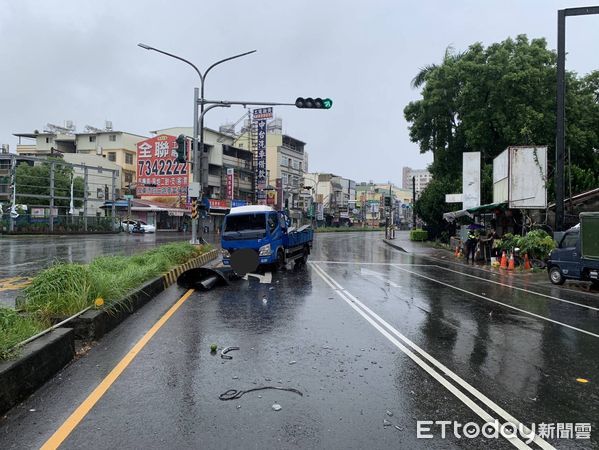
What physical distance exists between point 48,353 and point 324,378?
3093 millimetres

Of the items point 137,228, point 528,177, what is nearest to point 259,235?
point 528,177

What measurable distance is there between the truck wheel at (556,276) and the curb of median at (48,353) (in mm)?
13481

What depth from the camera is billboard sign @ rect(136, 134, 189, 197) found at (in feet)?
178

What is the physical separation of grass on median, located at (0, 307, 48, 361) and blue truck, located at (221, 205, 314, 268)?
947cm

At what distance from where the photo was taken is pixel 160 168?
182 ft

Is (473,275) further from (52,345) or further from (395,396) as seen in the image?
(52,345)

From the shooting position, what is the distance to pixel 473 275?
59.0ft

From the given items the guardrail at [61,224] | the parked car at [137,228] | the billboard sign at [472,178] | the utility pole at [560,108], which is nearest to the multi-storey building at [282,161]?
the parked car at [137,228]

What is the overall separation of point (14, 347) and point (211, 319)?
3830 millimetres

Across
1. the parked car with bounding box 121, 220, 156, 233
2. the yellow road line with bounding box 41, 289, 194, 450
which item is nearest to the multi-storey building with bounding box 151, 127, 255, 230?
the parked car with bounding box 121, 220, 156, 233

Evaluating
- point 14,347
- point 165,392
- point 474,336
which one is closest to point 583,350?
point 474,336

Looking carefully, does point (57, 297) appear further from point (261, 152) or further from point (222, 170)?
point (222, 170)

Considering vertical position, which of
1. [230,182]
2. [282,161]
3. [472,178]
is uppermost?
[282,161]

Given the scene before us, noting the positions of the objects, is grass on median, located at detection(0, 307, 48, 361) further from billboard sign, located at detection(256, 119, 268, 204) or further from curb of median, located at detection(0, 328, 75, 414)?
billboard sign, located at detection(256, 119, 268, 204)
